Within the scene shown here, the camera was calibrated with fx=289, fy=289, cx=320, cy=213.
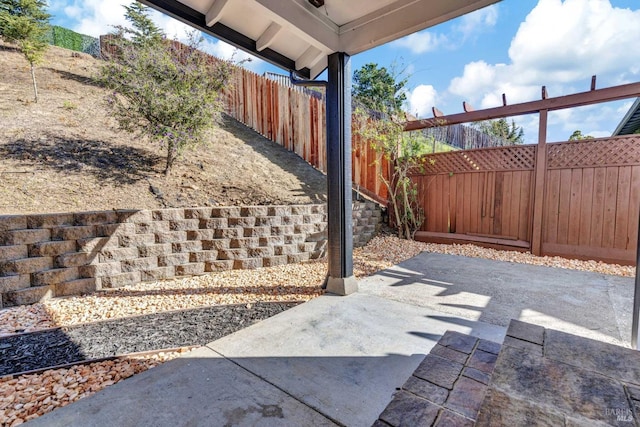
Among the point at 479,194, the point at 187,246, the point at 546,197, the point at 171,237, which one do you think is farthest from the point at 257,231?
the point at 546,197

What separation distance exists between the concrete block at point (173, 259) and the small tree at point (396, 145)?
3.58 m

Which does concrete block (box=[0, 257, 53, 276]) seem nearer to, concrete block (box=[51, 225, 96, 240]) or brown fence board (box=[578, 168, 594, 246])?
concrete block (box=[51, 225, 96, 240])

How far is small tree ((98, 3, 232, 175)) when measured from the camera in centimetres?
395

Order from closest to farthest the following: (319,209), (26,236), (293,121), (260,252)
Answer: (26,236), (260,252), (319,209), (293,121)

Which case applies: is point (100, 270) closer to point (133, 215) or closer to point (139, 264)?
point (139, 264)

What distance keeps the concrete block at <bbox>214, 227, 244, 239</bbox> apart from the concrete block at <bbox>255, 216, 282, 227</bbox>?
24 centimetres

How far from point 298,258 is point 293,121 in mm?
3725

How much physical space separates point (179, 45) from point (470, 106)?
496 cm

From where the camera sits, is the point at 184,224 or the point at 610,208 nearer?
the point at 184,224

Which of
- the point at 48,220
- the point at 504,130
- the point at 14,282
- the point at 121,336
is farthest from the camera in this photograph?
the point at 504,130

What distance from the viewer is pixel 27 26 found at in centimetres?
545

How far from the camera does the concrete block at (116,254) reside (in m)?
2.74

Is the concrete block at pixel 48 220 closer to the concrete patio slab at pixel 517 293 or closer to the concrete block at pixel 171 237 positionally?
the concrete block at pixel 171 237

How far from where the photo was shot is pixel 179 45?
485cm
